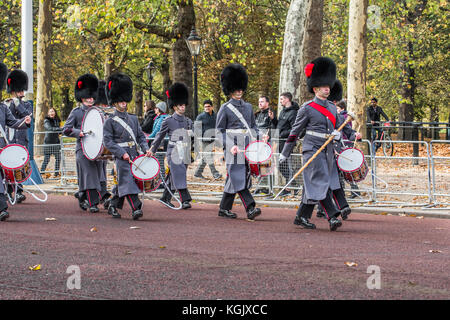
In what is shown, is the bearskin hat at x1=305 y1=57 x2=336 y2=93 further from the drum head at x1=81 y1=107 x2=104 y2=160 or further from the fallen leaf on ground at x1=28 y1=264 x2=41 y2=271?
the fallen leaf on ground at x1=28 y1=264 x2=41 y2=271

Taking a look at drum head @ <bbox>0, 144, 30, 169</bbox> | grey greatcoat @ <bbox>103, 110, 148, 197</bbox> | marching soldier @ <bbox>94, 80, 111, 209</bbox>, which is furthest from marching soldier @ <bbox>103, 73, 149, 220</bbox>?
drum head @ <bbox>0, 144, 30, 169</bbox>

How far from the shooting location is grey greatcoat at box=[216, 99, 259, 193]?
10.9 m

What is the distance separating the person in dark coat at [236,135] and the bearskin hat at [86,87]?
2.28 meters

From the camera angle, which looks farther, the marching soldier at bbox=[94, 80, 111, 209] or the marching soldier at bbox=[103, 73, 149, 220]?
the marching soldier at bbox=[94, 80, 111, 209]

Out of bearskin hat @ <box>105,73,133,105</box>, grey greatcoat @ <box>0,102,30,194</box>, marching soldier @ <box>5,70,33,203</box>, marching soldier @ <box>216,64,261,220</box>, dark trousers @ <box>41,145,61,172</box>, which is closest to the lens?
marching soldier @ <box>216,64,261,220</box>

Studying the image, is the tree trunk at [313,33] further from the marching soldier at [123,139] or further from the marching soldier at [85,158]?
the marching soldier at [123,139]

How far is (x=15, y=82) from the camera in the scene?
1352 cm

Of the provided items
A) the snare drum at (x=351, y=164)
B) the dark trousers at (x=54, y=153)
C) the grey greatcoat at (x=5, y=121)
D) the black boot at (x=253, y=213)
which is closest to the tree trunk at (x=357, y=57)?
the dark trousers at (x=54, y=153)

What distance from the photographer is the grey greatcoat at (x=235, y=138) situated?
10.9 meters

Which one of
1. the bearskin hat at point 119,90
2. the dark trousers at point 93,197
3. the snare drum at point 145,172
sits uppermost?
the bearskin hat at point 119,90

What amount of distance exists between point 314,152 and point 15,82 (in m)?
6.19

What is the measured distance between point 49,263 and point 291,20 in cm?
1010

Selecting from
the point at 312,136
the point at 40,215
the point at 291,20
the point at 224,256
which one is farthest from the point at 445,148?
the point at 224,256

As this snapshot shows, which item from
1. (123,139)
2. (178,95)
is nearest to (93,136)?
(123,139)
